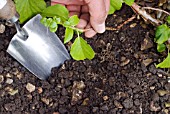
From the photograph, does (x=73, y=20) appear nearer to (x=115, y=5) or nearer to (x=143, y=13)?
(x=115, y=5)

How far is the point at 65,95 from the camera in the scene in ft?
4.58

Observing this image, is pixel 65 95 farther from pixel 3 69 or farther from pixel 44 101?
pixel 3 69

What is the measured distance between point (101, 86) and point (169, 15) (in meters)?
0.33

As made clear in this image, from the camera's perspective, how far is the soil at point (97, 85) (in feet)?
4.50

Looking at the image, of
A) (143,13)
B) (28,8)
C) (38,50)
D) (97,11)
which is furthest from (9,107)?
(143,13)

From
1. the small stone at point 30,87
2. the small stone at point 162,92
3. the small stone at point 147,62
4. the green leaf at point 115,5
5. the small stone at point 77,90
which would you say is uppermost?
the green leaf at point 115,5

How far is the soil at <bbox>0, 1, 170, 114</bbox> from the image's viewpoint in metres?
1.37

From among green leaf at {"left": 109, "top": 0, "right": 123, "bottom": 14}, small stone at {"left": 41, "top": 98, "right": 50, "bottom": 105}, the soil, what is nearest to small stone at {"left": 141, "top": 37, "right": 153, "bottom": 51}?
the soil

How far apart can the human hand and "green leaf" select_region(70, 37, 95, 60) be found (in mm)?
46

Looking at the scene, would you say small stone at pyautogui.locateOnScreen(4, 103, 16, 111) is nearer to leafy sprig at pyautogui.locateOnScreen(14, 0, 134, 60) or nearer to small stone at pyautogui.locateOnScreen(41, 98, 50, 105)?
small stone at pyautogui.locateOnScreen(41, 98, 50, 105)

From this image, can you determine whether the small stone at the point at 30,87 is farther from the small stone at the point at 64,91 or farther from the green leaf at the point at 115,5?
the green leaf at the point at 115,5

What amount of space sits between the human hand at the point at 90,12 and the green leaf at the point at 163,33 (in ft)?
0.66

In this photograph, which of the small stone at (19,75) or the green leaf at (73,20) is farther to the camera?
the small stone at (19,75)

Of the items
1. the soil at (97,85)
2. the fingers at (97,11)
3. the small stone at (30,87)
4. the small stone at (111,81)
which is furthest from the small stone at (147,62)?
the small stone at (30,87)
